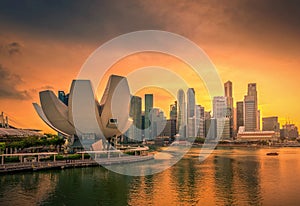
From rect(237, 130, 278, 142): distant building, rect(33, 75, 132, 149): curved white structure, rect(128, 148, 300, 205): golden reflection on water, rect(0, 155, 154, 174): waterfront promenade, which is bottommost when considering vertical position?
rect(237, 130, 278, 142): distant building

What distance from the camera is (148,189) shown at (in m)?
20.0

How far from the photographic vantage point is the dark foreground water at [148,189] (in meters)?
17.0

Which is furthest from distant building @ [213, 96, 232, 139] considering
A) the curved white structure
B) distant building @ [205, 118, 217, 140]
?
the curved white structure

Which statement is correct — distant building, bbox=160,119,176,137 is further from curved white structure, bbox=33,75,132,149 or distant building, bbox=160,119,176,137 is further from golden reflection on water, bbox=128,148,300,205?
golden reflection on water, bbox=128,148,300,205

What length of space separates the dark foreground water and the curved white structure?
404 inches

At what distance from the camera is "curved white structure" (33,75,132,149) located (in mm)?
35812

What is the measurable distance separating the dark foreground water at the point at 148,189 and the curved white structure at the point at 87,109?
10254mm

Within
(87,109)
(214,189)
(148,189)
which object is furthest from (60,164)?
(214,189)

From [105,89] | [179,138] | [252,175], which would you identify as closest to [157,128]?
[179,138]

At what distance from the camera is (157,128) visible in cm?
14362

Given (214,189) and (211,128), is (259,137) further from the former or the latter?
(214,189)

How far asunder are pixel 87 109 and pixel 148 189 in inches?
729

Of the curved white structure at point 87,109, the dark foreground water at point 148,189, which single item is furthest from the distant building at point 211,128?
the dark foreground water at point 148,189

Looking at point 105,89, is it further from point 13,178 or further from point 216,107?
point 216,107
